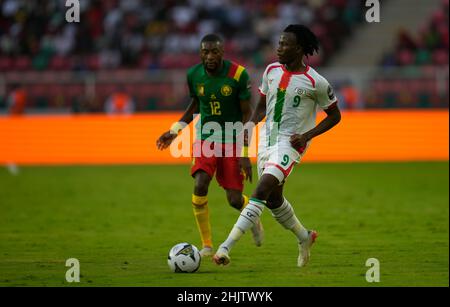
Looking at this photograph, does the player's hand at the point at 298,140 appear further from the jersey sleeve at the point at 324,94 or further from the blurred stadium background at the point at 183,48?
the blurred stadium background at the point at 183,48

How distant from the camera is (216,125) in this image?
10.9 m

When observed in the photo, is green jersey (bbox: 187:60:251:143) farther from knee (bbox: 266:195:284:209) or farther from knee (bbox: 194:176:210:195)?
knee (bbox: 266:195:284:209)

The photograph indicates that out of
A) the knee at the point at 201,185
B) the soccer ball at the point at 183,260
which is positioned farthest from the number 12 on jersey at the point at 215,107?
the soccer ball at the point at 183,260

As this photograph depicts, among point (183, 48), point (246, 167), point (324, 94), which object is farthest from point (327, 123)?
point (183, 48)

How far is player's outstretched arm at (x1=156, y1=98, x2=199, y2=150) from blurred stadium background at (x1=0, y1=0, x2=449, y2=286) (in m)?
1.36

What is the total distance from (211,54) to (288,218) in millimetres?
2086

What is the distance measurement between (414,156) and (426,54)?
860cm

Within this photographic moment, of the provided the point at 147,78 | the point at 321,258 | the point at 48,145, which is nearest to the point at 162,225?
the point at 321,258

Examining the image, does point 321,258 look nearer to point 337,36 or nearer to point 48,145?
point 48,145

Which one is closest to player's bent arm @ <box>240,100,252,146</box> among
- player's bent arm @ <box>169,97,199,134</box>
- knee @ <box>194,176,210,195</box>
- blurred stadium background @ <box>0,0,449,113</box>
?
player's bent arm @ <box>169,97,199,134</box>

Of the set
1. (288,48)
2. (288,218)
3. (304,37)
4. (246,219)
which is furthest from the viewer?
(288,218)

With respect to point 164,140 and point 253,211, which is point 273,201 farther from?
point 164,140
